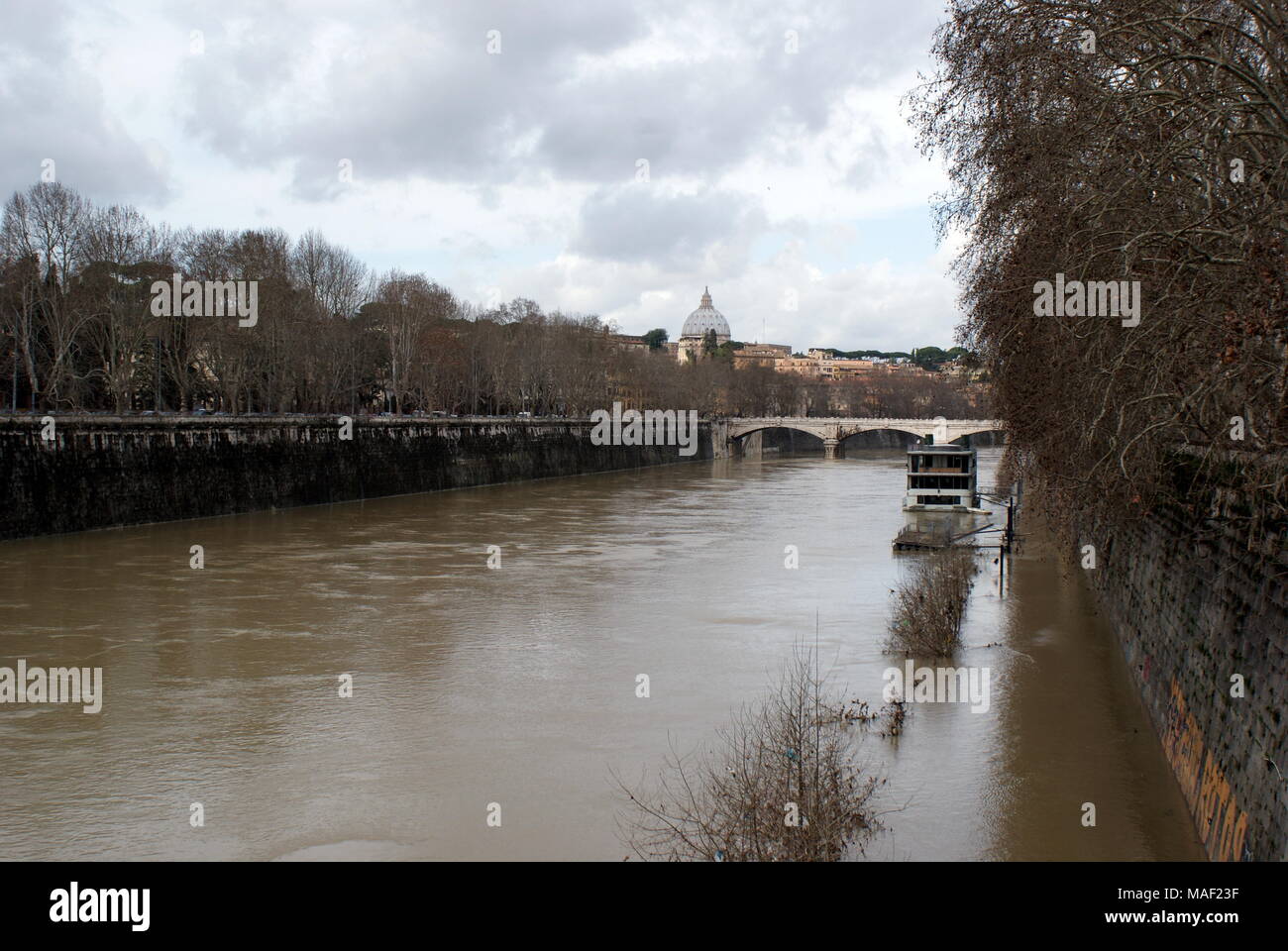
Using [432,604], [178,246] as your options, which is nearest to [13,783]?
[432,604]

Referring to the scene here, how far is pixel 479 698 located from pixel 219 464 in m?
23.5

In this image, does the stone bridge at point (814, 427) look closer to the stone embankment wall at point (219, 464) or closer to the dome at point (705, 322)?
the stone embankment wall at point (219, 464)

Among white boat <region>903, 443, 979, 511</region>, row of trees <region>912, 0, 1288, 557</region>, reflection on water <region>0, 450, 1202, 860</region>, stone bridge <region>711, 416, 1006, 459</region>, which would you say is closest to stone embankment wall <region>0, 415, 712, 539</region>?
reflection on water <region>0, 450, 1202, 860</region>

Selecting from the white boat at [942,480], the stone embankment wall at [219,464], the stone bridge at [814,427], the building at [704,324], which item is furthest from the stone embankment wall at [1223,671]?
the building at [704,324]

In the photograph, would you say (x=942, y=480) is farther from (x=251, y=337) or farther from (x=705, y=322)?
(x=705, y=322)

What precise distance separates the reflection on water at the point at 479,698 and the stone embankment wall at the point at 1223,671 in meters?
0.66

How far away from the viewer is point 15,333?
107 ft

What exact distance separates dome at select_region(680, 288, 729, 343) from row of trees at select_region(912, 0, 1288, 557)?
535 ft

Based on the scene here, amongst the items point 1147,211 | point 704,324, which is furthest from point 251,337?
point 704,324

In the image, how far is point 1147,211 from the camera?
9031mm

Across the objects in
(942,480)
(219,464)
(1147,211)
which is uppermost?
(1147,211)

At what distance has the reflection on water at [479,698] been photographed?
383 inches

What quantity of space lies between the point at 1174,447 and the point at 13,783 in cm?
1226

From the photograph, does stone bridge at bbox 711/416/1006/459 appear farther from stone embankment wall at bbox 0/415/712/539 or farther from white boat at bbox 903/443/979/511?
white boat at bbox 903/443/979/511
